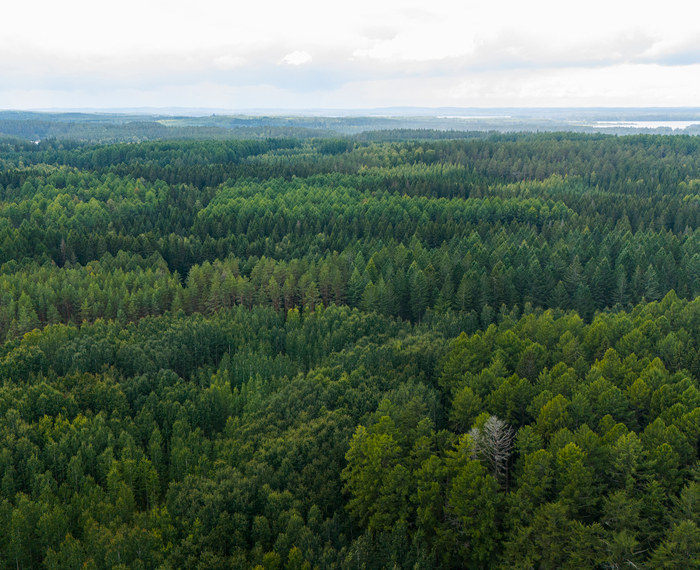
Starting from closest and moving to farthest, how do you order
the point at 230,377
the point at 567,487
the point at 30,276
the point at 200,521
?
the point at 567,487 → the point at 200,521 → the point at 230,377 → the point at 30,276

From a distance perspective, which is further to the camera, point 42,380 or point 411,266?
point 411,266

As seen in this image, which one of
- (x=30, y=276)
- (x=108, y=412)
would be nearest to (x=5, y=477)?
(x=108, y=412)

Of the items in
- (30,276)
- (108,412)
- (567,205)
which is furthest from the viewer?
(567,205)

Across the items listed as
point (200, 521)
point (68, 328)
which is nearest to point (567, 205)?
point (68, 328)

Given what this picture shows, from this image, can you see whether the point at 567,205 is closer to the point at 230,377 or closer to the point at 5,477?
the point at 230,377

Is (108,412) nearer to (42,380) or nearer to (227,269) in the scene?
(42,380)

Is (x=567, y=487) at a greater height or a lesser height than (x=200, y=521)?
greater
